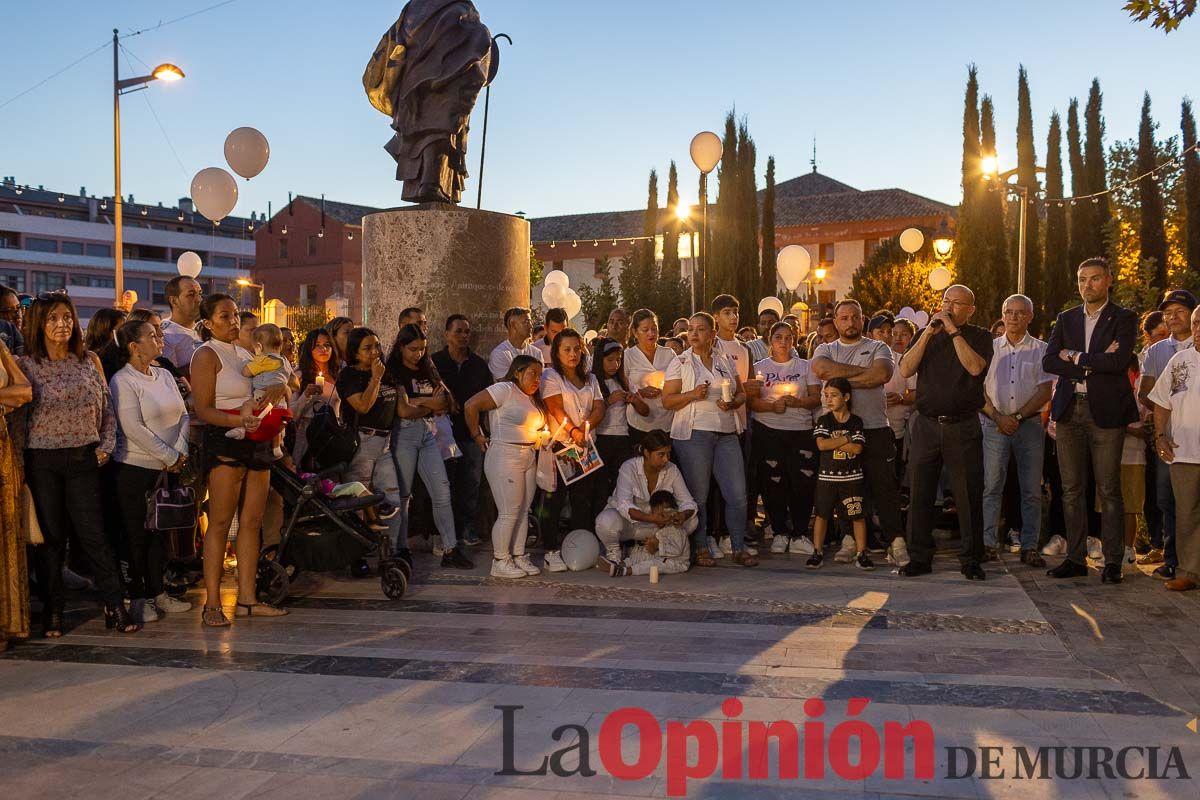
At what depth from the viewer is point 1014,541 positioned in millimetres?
8906

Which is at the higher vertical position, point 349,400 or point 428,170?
point 428,170

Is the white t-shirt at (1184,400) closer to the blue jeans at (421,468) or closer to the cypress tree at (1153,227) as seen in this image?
the blue jeans at (421,468)

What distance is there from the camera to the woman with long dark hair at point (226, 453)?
249 inches

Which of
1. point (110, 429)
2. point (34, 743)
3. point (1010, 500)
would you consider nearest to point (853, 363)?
point (1010, 500)

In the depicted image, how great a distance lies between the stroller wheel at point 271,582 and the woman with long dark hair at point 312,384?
3.20 feet

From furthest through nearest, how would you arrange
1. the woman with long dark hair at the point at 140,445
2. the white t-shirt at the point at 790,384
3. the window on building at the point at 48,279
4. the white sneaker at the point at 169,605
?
the window on building at the point at 48,279 → the white t-shirt at the point at 790,384 → the white sneaker at the point at 169,605 → the woman with long dark hair at the point at 140,445

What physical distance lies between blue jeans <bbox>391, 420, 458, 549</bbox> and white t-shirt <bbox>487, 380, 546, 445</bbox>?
543 millimetres

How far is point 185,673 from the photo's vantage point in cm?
540

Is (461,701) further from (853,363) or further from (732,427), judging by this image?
(853,363)

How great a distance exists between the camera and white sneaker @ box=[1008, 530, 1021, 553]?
878cm

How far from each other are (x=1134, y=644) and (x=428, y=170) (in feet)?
24.4

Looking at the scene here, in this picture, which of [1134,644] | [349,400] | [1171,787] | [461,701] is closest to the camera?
[1171,787]

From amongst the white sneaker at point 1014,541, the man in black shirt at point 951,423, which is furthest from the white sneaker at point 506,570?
the white sneaker at point 1014,541

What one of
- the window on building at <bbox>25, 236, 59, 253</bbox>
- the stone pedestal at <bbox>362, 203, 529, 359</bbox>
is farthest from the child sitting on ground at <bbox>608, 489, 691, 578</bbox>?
the window on building at <bbox>25, 236, 59, 253</bbox>
